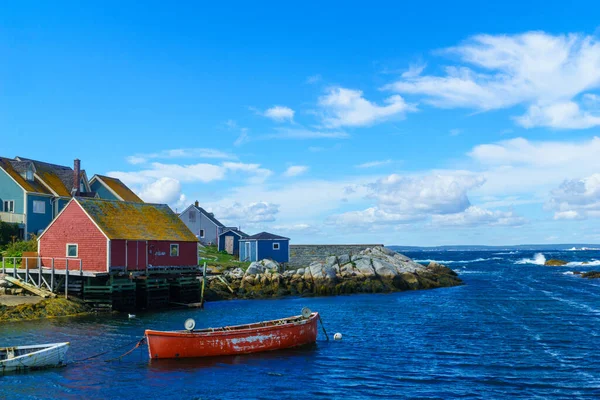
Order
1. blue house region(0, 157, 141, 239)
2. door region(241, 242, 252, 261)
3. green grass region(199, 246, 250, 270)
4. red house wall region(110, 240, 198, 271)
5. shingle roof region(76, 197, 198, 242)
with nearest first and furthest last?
red house wall region(110, 240, 198, 271) < shingle roof region(76, 197, 198, 242) < blue house region(0, 157, 141, 239) < green grass region(199, 246, 250, 270) < door region(241, 242, 252, 261)

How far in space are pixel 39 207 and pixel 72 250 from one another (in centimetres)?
1822

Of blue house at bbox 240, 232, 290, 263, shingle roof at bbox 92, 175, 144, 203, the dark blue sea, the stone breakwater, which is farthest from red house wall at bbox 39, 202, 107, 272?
blue house at bbox 240, 232, 290, 263

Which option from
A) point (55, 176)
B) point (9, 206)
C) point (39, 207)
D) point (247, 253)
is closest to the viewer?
point (9, 206)

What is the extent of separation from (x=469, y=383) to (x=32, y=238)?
4360 centimetres

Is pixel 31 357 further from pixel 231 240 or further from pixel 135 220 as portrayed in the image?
pixel 231 240

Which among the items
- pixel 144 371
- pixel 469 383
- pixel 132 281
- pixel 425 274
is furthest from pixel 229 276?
pixel 469 383

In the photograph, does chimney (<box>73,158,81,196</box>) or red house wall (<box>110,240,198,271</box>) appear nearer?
red house wall (<box>110,240,198,271</box>)

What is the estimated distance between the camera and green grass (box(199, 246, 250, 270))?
6181cm

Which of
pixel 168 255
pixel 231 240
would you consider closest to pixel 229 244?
pixel 231 240

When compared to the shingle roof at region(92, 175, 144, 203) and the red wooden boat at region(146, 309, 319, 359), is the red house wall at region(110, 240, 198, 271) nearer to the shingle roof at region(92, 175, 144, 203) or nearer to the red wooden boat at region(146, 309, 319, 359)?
the red wooden boat at region(146, 309, 319, 359)

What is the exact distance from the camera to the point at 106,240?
129 feet

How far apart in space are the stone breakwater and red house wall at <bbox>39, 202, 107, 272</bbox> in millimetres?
12042

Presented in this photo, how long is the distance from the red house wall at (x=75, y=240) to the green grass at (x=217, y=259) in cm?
1929

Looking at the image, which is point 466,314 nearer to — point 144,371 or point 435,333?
point 435,333
